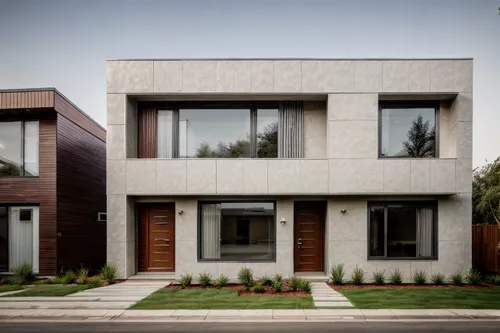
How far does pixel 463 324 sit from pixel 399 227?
5062mm

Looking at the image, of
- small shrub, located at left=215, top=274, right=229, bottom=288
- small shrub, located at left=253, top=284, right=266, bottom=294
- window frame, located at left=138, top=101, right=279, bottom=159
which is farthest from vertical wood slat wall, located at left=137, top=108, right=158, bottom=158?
small shrub, located at left=253, top=284, right=266, bottom=294

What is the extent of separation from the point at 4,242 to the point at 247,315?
33.7ft

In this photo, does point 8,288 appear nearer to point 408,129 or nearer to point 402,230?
point 402,230

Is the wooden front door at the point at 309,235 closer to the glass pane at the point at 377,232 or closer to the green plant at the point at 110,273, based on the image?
the glass pane at the point at 377,232

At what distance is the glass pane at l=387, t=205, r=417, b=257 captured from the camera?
12.9m

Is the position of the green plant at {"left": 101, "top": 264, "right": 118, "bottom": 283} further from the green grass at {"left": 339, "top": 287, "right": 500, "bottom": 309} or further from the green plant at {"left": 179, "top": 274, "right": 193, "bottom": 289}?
the green grass at {"left": 339, "top": 287, "right": 500, "bottom": 309}

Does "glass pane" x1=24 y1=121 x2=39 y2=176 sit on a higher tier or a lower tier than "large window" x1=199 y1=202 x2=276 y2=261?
higher

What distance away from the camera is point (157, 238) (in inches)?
529

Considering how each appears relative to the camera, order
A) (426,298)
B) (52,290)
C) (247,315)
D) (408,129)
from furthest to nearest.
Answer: (408,129), (52,290), (426,298), (247,315)

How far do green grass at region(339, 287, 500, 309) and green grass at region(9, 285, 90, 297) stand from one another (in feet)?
26.5

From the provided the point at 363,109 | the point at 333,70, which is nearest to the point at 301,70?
the point at 333,70

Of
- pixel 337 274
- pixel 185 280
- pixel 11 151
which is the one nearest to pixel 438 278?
pixel 337 274


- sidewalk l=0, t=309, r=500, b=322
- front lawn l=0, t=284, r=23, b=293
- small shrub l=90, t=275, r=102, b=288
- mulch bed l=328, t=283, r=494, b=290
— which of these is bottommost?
mulch bed l=328, t=283, r=494, b=290

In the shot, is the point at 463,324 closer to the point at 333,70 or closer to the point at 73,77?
the point at 333,70
